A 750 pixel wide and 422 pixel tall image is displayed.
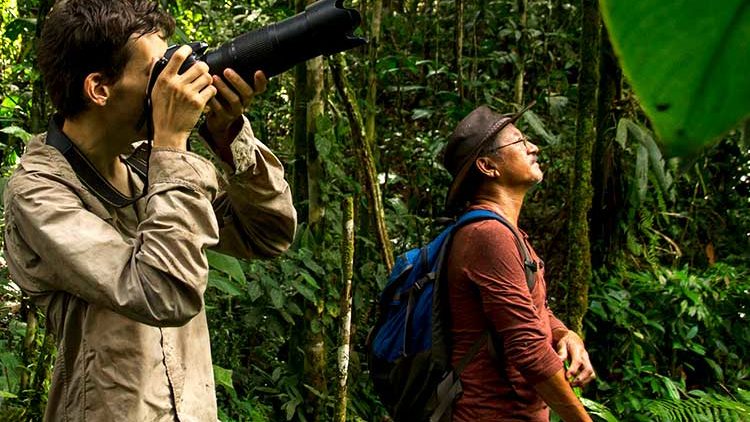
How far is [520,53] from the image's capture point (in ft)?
13.6

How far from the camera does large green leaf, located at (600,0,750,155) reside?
0.47 ft

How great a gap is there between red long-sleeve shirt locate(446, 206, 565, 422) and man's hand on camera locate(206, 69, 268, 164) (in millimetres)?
704

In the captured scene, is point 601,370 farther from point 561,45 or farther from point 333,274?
point 561,45

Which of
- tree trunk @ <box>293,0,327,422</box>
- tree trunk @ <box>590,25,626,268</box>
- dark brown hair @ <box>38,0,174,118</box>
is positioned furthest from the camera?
tree trunk @ <box>590,25,626,268</box>

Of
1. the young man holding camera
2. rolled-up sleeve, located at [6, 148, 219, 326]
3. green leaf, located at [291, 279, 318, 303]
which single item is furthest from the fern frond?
rolled-up sleeve, located at [6, 148, 219, 326]

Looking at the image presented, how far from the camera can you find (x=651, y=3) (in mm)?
145

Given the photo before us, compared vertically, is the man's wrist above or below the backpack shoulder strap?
below

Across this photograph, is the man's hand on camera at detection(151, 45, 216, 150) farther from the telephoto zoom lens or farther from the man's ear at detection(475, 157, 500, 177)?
the man's ear at detection(475, 157, 500, 177)

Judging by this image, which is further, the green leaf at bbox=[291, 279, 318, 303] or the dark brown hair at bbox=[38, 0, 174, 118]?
the green leaf at bbox=[291, 279, 318, 303]

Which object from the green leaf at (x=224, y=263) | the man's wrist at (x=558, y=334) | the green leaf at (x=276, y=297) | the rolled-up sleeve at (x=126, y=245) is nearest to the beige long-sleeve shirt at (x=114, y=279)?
the rolled-up sleeve at (x=126, y=245)

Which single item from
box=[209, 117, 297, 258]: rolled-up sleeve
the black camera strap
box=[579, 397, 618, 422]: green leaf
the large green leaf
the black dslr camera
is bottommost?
box=[579, 397, 618, 422]: green leaf

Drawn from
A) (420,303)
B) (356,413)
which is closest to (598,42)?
(420,303)

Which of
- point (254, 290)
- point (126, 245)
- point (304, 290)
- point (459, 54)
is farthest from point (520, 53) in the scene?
point (126, 245)

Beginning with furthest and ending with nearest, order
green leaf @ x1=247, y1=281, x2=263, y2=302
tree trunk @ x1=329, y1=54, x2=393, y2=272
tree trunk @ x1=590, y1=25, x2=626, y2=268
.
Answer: tree trunk @ x1=590, y1=25, x2=626, y2=268
green leaf @ x1=247, y1=281, x2=263, y2=302
tree trunk @ x1=329, y1=54, x2=393, y2=272
